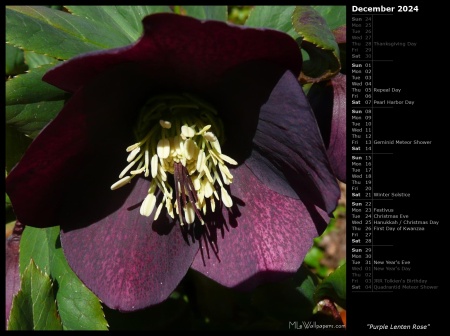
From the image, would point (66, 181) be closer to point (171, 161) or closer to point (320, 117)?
point (171, 161)

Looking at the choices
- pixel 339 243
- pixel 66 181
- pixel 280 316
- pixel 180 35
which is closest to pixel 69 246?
pixel 66 181

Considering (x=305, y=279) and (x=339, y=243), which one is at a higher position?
(x=305, y=279)

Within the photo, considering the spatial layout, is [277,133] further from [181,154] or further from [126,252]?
[126,252]

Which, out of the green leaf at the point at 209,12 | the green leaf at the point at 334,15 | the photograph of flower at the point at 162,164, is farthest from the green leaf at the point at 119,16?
the green leaf at the point at 334,15

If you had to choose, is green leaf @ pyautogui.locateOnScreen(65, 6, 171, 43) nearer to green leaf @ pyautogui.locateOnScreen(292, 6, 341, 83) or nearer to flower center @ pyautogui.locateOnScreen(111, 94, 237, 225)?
flower center @ pyautogui.locateOnScreen(111, 94, 237, 225)

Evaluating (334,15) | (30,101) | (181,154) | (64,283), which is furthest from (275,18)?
(64,283)

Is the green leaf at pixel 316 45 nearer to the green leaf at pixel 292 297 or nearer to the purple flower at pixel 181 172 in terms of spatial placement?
the purple flower at pixel 181 172
